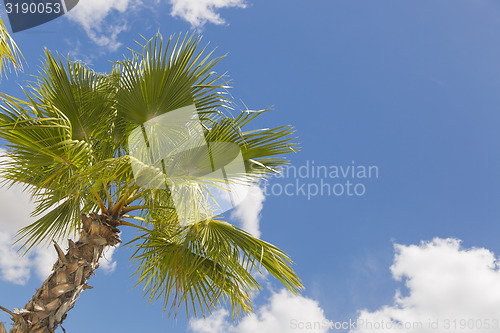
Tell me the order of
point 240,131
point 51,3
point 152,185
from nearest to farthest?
point 152,185 → point 240,131 → point 51,3

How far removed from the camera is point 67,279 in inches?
164

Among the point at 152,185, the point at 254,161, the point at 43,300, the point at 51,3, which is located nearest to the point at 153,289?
the point at 43,300

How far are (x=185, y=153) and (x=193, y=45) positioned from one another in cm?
122

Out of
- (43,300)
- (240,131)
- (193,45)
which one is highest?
(193,45)

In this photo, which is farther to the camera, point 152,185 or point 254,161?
point 254,161

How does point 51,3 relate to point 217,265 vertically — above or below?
above

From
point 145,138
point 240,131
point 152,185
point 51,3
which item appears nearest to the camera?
point 152,185

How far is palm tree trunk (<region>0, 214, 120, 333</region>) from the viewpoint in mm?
3992

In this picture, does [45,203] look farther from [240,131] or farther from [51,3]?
[240,131]

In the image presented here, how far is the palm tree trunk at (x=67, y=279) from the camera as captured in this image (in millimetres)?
3992

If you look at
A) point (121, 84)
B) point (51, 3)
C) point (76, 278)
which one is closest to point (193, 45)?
point (121, 84)

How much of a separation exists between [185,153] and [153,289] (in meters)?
1.84

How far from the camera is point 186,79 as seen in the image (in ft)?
14.6

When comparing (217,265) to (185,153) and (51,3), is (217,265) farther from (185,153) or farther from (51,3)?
(51,3)
